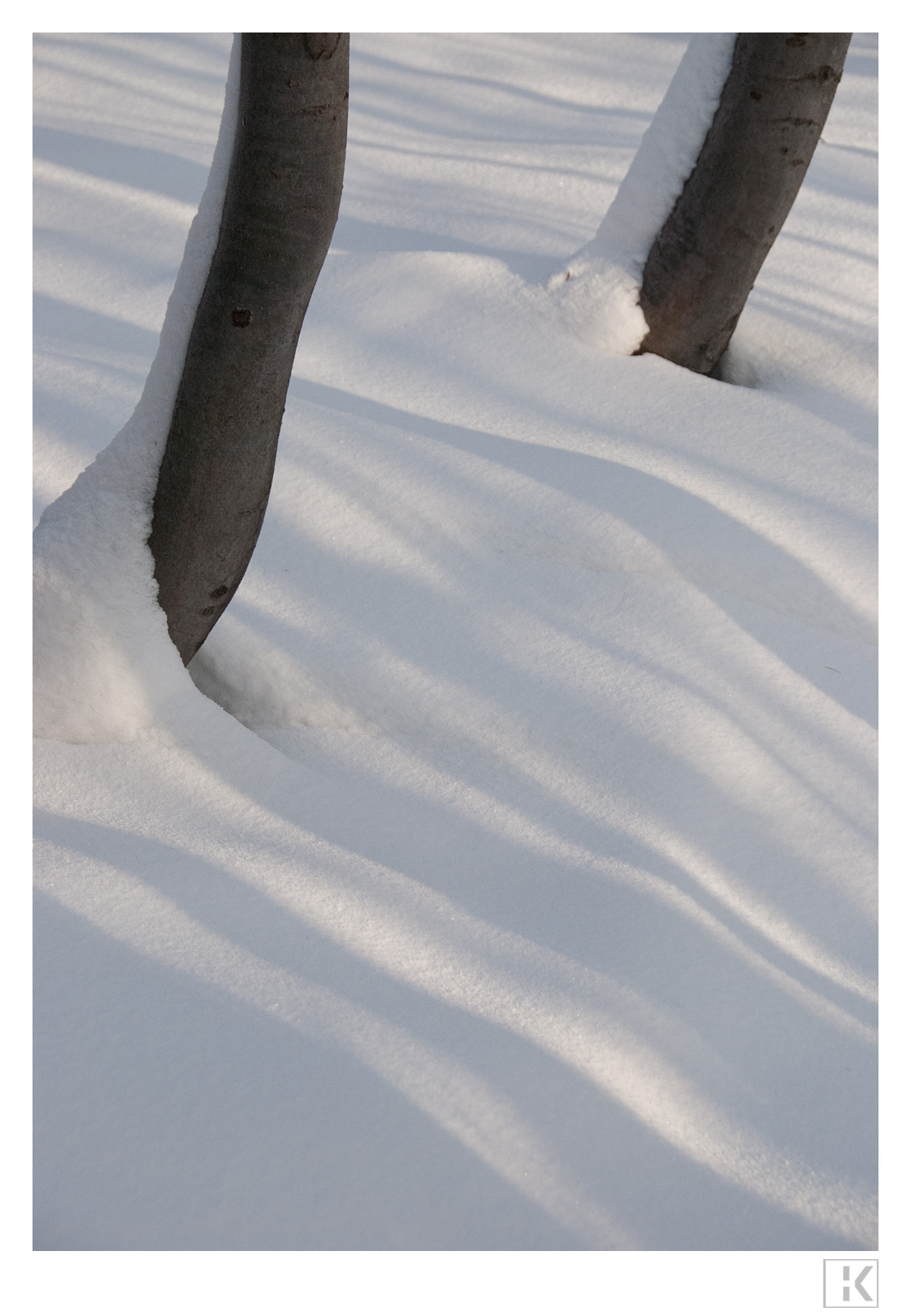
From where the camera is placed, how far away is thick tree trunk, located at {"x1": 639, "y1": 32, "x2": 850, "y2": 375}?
2.52 metres

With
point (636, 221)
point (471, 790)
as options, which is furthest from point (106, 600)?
point (636, 221)

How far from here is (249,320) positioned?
1.64m

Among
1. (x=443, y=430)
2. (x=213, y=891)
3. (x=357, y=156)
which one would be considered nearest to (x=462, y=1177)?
(x=213, y=891)

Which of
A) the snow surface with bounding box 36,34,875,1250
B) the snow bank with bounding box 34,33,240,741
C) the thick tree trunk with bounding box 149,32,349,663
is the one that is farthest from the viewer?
the snow bank with bounding box 34,33,240,741

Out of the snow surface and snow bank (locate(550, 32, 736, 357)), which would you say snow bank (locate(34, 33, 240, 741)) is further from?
snow bank (locate(550, 32, 736, 357))

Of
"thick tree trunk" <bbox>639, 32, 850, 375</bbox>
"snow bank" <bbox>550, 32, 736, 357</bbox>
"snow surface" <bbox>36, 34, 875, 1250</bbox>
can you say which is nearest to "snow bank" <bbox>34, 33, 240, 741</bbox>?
"snow surface" <bbox>36, 34, 875, 1250</bbox>

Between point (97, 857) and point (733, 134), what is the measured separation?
2299mm

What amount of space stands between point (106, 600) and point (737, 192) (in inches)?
76.5

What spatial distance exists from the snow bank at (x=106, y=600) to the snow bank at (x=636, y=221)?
1535mm

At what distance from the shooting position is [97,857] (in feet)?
5.28

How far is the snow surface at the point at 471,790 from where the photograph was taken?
132 centimetres

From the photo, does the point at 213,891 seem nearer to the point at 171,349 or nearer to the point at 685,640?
the point at 171,349

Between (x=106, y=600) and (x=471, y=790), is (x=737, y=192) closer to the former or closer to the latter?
(x=471, y=790)

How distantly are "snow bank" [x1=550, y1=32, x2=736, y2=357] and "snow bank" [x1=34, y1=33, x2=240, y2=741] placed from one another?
60.4 inches
